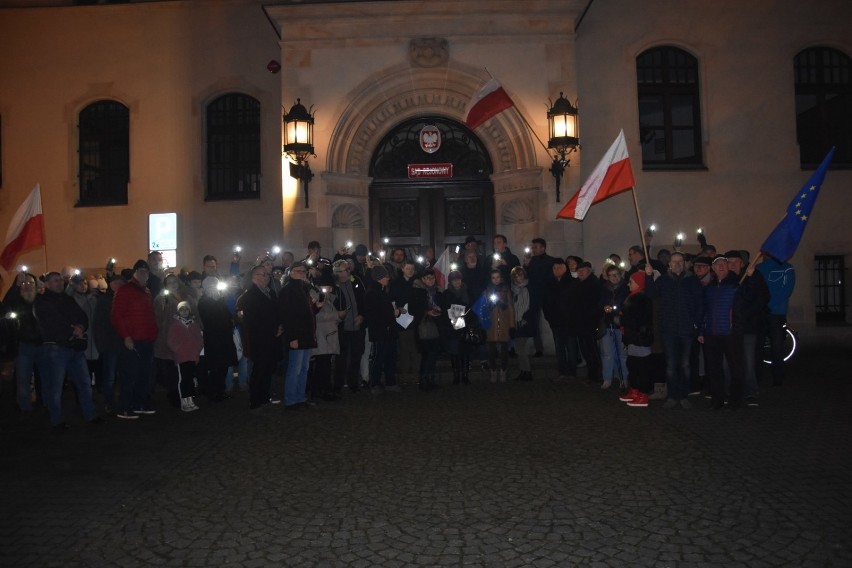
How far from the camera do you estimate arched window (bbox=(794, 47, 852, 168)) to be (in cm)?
1498

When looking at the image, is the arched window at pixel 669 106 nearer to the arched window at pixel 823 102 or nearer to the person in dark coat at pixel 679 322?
the arched window at pixel 823 102

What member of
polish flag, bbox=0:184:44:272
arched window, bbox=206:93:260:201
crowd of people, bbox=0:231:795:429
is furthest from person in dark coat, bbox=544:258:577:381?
polish flag, bbox=0:184:44:272

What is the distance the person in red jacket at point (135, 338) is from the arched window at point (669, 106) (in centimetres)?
1091

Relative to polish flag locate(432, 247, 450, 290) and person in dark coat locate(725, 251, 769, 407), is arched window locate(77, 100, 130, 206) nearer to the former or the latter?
polish flag locate(432, 247, 450, 290)

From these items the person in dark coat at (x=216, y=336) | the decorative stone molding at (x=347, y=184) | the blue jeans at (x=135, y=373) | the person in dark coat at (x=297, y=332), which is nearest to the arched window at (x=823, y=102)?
the decorative stone molding at (x=347, y=184)

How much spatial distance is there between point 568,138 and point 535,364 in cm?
454

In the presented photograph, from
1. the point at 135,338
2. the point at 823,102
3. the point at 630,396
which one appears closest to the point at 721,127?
the point at 823,102

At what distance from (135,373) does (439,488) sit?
5.03 meters


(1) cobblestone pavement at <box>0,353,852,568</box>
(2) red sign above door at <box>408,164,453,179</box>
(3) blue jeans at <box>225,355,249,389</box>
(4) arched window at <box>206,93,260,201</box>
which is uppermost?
(4) arched window at <box>206,93,260,201</box>

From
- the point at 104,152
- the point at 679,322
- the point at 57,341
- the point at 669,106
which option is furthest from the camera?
the point at 104,152

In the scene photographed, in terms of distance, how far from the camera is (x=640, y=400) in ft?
27.5

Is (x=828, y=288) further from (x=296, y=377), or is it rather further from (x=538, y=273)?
(x=296, y=377)

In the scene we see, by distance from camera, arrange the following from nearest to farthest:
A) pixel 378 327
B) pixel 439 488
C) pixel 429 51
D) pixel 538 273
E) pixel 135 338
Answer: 1. pixel 439 488
2. pixel 135 338
3. pixel 378 327
4. pixel 538 273
5. pixel 429 51

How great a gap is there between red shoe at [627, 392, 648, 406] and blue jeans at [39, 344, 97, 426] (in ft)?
22.0
